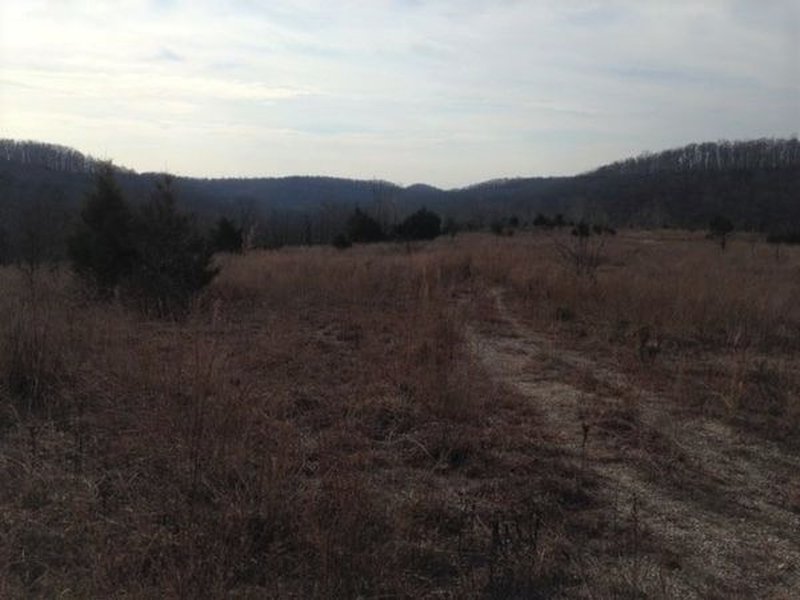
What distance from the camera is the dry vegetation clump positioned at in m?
3.24

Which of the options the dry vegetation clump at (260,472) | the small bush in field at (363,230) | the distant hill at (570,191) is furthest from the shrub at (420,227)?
the dry vegetation clump at (260,472)

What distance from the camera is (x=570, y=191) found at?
366 ft

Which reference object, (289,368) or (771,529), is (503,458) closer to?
(771,529)

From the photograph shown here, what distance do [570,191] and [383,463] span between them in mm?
110955

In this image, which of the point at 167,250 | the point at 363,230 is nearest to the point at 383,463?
the point at 167,250

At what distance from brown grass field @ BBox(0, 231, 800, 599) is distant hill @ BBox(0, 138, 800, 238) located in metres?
44.0

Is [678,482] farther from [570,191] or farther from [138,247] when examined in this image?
[570,191]

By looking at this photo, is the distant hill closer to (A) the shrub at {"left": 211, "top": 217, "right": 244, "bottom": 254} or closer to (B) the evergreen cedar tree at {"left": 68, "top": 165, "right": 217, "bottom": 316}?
(A) the shrub at {"left": 211, "top": 217, "right": 244, "bottom": 254}

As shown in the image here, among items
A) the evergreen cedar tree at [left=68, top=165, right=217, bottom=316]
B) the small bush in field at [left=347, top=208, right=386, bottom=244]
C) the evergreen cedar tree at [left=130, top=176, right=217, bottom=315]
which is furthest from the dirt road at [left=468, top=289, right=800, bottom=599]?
the small bush in field at [left=347, top=208, right=386, bottom=244]

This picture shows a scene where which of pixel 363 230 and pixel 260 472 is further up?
pixel 363 230

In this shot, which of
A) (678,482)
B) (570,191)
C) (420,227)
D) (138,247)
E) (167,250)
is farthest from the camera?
(570,191)

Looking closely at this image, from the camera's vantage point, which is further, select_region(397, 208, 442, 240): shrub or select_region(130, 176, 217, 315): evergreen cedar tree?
select_region(397, 208, 442, 240): shrub

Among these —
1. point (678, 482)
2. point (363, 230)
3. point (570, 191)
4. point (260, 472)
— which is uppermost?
point (570, 191)

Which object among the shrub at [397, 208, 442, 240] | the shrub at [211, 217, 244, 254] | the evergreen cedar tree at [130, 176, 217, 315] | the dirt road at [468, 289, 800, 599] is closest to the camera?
the dirt road at [468, 289, 800, 599]
